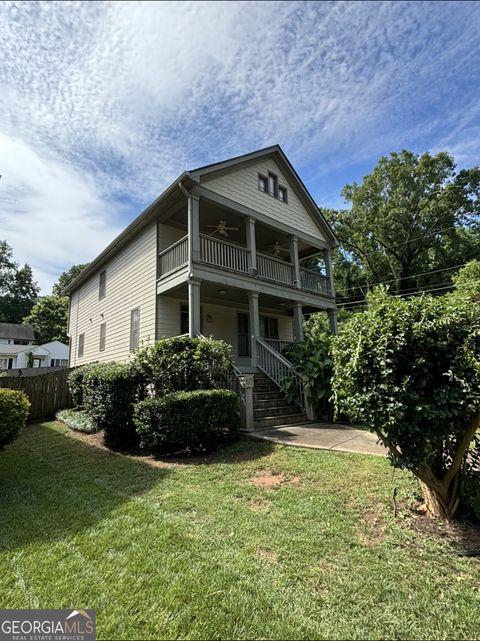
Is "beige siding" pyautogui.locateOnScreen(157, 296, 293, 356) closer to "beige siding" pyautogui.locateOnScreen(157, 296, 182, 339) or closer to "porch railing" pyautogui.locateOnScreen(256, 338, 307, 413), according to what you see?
"beige siding" pyautogui.locateOnScreen(157, 296, 182, 339)

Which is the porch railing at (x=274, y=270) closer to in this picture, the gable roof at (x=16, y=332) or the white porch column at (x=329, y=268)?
the white porch column at (x=329, y=268)

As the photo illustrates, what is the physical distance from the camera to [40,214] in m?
13.6

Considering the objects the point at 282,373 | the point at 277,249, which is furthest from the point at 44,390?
the point at 277,249

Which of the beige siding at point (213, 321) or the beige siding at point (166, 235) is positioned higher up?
the beige siding at point (166, 235)

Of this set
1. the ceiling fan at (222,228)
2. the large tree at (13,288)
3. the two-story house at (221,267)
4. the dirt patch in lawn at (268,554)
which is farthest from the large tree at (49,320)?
the dirt patch in lawn at (268,554)

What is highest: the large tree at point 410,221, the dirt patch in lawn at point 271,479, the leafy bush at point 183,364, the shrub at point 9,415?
the large tree at point 410,221

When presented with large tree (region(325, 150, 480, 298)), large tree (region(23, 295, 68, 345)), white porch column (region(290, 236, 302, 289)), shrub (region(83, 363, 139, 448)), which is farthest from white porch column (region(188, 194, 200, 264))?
large tree (region(23, 295, 68, 345))

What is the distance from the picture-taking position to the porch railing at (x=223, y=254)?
1064cm

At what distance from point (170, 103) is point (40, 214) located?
11621 mm

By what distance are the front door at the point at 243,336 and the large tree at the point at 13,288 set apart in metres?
56.0

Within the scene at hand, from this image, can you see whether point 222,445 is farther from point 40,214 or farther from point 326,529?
point 40,214

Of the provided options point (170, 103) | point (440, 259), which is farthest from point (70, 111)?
point (440, 259)

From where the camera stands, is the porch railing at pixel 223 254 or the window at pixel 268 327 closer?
the porch railing at pixel 223 254

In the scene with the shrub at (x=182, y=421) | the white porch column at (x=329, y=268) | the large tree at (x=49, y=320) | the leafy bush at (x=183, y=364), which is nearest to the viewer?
the shrub at (x=182, y=421)
